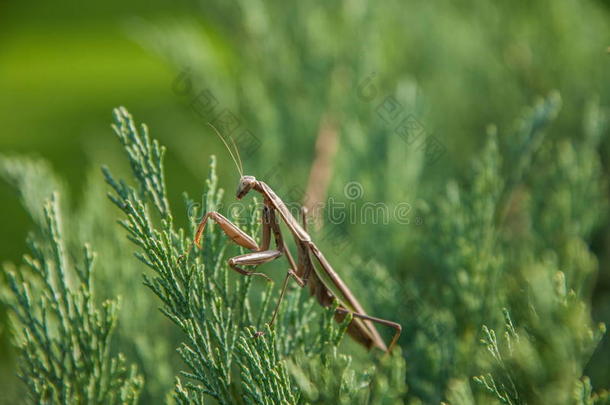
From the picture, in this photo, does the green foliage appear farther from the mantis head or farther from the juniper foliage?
the mantis head

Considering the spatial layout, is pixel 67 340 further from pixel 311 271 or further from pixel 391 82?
A: pixel 391 82

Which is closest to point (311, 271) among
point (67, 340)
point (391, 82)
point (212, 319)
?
point (212, 319)

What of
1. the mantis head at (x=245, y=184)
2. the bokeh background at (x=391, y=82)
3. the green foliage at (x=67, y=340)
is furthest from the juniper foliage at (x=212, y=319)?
the bokeh background at (x=391, y=82)

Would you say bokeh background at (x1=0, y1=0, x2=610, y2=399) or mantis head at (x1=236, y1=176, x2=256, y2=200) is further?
bokeh background at (x1=0, y1=0, x2=610, y2=399)

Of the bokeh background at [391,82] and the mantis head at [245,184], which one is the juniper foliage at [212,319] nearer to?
the mantis head at [245,184]

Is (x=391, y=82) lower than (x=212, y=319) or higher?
higher

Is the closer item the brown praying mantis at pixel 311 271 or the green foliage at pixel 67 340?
the green foliage at pixel 67 340

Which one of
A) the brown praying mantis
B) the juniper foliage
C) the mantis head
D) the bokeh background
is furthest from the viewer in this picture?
the bokeh background

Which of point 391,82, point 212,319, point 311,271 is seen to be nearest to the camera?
point 212,319

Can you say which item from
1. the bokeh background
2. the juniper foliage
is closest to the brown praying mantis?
the bokeh background

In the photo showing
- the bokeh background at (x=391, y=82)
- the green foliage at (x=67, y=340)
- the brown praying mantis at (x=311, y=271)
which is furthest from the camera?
the bokeh background at (x=391, y=82)

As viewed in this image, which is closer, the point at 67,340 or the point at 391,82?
the point at 67,340
